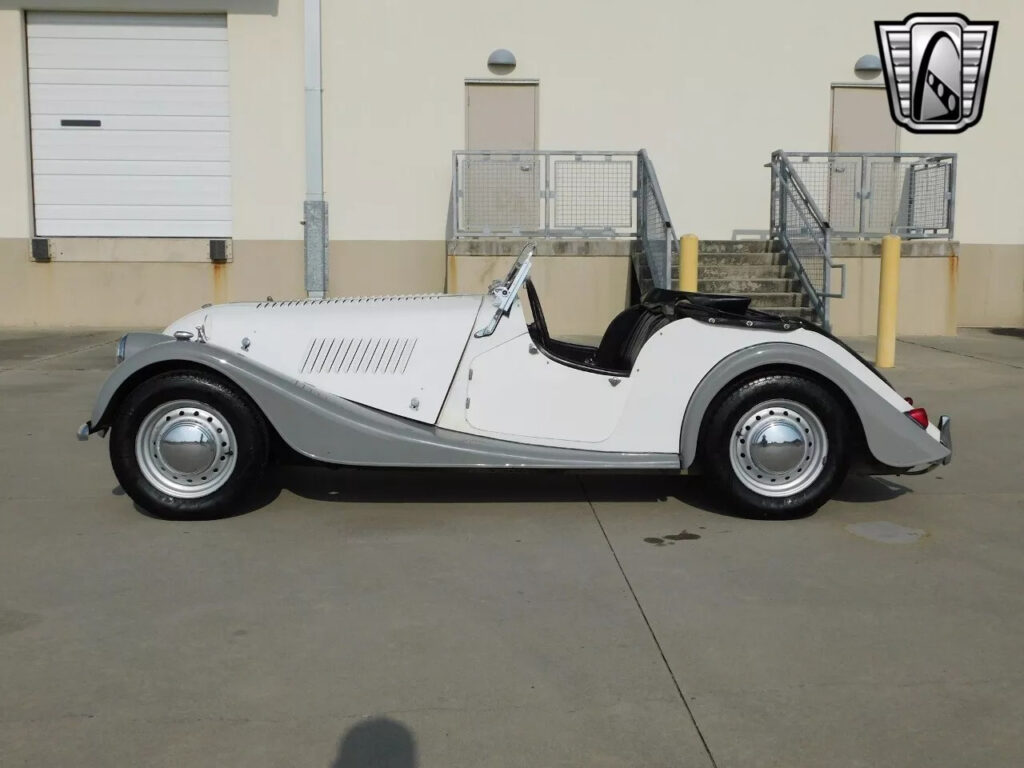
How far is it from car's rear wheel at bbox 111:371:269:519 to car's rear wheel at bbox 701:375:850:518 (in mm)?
2219

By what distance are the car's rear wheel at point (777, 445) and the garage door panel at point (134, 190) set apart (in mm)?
12047

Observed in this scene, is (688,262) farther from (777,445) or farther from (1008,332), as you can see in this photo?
(777,445)

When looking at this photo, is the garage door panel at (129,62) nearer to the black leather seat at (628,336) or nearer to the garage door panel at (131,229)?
the garage door panel at (131,229)

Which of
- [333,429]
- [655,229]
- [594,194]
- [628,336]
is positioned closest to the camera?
[333,429]

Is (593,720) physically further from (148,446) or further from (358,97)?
(358,97)

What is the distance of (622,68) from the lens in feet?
50.1

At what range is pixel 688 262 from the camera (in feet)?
38.4

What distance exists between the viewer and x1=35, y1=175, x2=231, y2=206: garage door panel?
15.4 meters

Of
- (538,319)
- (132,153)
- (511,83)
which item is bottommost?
(538,319)

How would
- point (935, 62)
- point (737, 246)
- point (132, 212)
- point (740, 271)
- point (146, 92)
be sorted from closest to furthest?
point (740, 271)
point (737, 246)
point (146, 92)
point (132, 212)
point (935, 62)

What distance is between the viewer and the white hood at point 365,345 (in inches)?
201

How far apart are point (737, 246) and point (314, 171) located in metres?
6.09

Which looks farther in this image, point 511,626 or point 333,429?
point 333,429

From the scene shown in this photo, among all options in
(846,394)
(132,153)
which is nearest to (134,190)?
(132,153)
